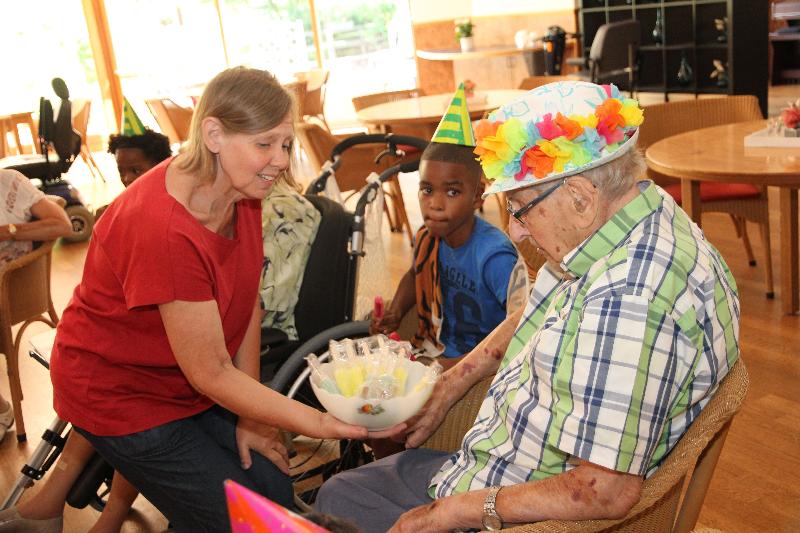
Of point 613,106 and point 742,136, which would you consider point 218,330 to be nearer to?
point 613,106

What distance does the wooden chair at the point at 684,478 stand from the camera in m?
1.31

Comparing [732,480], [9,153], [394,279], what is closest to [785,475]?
[732,480]

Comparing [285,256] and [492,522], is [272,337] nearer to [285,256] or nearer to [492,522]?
[285,256]

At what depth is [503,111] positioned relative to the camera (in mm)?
1488

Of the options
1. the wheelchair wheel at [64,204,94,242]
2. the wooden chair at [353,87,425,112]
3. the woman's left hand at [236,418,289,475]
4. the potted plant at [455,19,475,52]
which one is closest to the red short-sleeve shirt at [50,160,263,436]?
the woman's left hand at [236,418,289,475]

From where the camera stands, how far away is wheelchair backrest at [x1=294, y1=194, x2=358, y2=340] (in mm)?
2621

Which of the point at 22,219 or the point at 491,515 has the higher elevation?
the point at 22,219

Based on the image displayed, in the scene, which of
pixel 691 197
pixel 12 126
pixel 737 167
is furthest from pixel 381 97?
pixel 12 126

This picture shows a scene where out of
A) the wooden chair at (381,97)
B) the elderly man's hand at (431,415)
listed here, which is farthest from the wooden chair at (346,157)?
the elderly man's hand at (431,415)

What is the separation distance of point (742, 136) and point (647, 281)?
2.88 metres

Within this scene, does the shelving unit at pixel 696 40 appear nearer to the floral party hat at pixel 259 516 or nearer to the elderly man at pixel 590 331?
the elderly man at pixel 590 331

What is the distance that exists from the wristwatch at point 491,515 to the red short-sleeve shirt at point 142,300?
25.8 inches

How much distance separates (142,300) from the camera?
165cm

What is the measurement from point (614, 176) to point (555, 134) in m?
0.12
